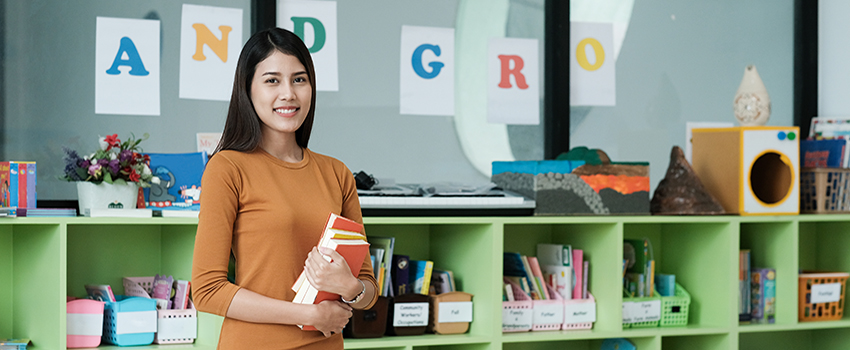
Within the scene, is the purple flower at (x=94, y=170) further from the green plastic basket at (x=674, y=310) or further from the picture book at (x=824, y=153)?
the picture book at (x=824, y=153)

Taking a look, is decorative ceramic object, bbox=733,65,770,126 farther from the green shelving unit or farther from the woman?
the woman

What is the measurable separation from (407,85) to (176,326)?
1.11 meters

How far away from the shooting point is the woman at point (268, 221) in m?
1.31

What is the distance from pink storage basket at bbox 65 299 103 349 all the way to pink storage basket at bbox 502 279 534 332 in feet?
3.91

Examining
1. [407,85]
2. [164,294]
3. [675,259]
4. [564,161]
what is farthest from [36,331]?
[675,259]

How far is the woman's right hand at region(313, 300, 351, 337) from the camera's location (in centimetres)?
133

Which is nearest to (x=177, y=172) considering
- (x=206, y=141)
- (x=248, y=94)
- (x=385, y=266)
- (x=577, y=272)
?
(x=206, y=141)

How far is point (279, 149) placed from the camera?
1.44m

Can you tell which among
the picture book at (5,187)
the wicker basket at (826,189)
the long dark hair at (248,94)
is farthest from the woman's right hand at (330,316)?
the wicker basket at (826,189)

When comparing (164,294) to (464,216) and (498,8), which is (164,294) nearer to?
(464,216)

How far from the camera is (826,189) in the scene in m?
2.78

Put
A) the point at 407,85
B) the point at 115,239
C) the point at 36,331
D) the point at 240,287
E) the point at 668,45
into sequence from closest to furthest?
1. the point at 240,287
2. the point at 36,331
3. the point at 115,239
4. the point at 407,85
5. the point at 668,45

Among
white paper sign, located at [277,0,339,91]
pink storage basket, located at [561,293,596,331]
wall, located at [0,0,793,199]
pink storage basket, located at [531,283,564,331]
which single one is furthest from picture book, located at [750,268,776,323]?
white paper sign, located at [277,0,339,91]

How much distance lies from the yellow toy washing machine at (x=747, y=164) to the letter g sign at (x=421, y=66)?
3.20 feet
